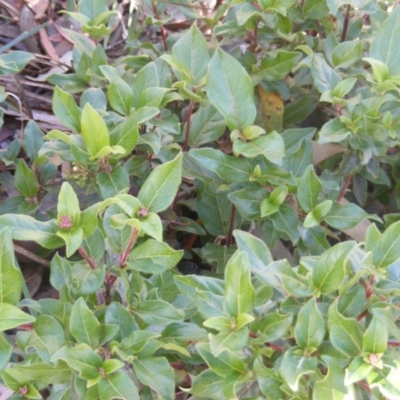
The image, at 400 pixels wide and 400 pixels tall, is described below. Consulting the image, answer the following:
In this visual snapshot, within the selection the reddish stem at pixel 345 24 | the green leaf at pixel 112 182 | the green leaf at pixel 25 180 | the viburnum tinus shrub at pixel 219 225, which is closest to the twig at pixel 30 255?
the viburnum tinus shrub at pixel 219 225

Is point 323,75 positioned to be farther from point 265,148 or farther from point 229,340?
point 229,340

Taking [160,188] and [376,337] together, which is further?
[160,188]

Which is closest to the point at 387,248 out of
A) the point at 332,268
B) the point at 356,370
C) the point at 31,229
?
the point at 332,268

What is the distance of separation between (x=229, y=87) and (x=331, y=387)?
0.71 metres

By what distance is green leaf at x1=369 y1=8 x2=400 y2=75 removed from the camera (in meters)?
1.42

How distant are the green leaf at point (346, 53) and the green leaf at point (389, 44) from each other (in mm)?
144

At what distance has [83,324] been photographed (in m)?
1.08

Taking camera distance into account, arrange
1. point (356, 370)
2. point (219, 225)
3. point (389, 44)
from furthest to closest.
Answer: point (219, 225), point (389, 44), point (356, 370)

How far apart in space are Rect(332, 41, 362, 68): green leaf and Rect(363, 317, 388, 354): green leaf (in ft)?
2.91

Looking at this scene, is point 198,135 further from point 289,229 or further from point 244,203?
point 289,229

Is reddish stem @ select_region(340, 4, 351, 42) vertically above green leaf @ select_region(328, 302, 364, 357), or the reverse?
reddish stem @ select_region(340, 4, 351, 42)

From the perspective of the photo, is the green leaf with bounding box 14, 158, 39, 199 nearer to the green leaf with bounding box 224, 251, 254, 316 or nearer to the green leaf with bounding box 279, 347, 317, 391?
the green leaf with bounding box 224, 251, 254, 316

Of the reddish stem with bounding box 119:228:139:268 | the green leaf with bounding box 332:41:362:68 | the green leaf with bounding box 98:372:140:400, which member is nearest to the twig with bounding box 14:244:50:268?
the reddish stem with bounding box 119:228:139:268

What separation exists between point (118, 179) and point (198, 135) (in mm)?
339
